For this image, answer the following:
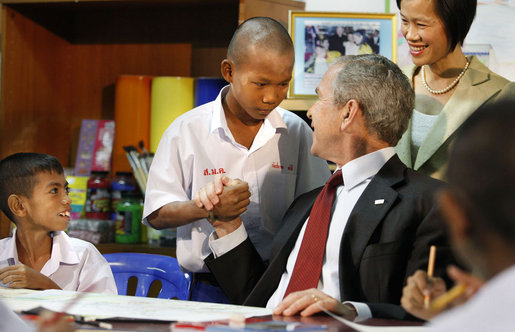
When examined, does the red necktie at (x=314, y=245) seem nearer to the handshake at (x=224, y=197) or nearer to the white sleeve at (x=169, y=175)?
the handshake at (x=224, y=197)

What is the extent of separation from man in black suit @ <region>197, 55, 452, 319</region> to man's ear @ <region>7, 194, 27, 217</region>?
72 centimetres

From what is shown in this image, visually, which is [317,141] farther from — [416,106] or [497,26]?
[497,26]

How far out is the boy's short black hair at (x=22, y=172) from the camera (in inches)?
82.9

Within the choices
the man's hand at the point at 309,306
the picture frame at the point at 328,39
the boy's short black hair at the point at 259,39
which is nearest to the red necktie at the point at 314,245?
the man's hand at the point at 309,306

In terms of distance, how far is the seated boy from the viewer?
1952 mm

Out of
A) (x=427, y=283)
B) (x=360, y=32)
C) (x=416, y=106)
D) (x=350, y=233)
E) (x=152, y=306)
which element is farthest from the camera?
(x=360, y=32)

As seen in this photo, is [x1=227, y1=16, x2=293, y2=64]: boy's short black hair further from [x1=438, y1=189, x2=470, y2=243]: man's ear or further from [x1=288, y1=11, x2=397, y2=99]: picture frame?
[x1=438, y1=189, x2=470, y2=243]: man's ear

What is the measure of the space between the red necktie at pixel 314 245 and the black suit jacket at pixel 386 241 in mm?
83

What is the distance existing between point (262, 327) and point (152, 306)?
0.98ft

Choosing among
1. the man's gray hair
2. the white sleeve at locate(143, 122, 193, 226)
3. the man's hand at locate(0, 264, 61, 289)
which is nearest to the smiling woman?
the man's gray hair

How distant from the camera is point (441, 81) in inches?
76.9

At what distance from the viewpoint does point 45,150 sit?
10.2 ft

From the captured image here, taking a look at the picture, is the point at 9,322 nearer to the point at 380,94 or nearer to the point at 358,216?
the point at 358,216

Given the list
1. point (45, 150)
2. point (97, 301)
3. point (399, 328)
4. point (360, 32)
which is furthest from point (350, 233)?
point (45, 150)
